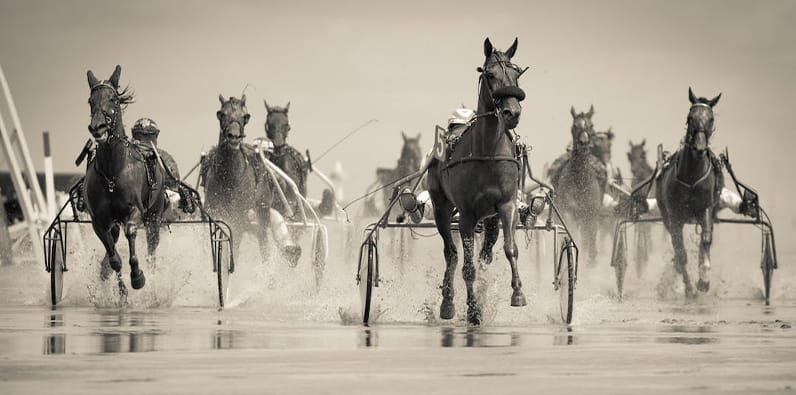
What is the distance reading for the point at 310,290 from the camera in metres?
24.0

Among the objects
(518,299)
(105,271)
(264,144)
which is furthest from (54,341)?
(264,144)

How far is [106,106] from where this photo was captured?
19.4 meters

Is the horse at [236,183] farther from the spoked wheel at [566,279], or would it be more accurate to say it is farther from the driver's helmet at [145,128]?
the spoked wheel at [566,279]

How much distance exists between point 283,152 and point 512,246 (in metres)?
11.9

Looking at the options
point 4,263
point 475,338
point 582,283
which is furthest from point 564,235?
point 4,263

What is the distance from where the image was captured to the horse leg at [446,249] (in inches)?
678

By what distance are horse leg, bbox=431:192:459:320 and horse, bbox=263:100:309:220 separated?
970cm

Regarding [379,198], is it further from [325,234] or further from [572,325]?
[572,325]

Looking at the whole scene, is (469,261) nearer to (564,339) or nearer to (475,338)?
(475,338)

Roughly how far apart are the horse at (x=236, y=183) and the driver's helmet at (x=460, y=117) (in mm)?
6482

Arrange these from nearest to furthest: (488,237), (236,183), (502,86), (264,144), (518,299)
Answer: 1. (518,299)
2. (502,86)
3. (488,237)
4. (236,183)
5. (264,144)

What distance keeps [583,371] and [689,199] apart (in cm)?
1244

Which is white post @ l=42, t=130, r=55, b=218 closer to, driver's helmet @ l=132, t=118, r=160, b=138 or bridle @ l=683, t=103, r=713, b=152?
driver's helmet @ l=132, t=118, r=160, b=138

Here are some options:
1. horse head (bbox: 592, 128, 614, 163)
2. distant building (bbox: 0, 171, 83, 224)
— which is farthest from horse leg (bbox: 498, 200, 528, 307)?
distant building (bbox: 0, 171, 83, 224)
